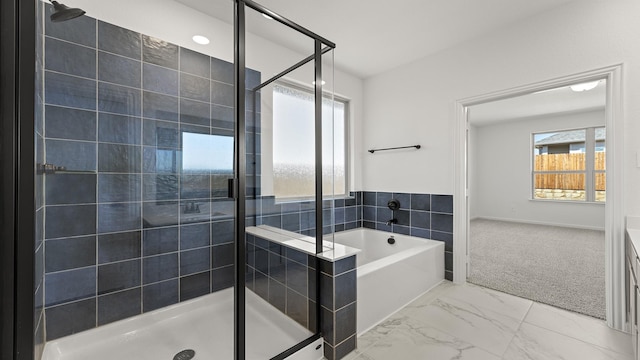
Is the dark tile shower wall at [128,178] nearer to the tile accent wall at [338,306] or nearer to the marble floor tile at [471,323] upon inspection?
the tile accent wall at [338,306]

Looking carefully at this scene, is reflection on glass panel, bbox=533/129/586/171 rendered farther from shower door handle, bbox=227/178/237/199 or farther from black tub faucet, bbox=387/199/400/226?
shower door handle, bbox=227/178/237/199

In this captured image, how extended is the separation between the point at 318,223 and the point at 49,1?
67.9 inches

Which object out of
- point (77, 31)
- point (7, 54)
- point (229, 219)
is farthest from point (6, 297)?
point (77, 31)

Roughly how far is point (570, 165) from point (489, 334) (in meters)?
5.75

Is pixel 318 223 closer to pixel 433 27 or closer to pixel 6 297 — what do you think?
pixel 6 297

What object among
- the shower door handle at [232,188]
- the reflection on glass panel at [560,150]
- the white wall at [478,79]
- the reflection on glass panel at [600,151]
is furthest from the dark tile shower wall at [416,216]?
the reflection on glass panel at [600,151]

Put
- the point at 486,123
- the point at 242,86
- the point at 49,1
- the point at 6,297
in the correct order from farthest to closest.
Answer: the point at 486,123
the point at 242,86
the point at 49,1
the point at 6,297

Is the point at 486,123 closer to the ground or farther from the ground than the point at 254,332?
farther from the ground

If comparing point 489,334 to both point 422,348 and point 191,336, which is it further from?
point 191,336

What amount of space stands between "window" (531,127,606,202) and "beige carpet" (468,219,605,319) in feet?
3.00

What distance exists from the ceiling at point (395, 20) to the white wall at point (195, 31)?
6 cm

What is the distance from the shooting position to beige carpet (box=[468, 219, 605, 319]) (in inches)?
90.4

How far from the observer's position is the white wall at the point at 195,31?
1502 millimetres

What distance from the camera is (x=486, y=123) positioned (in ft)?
20.6
